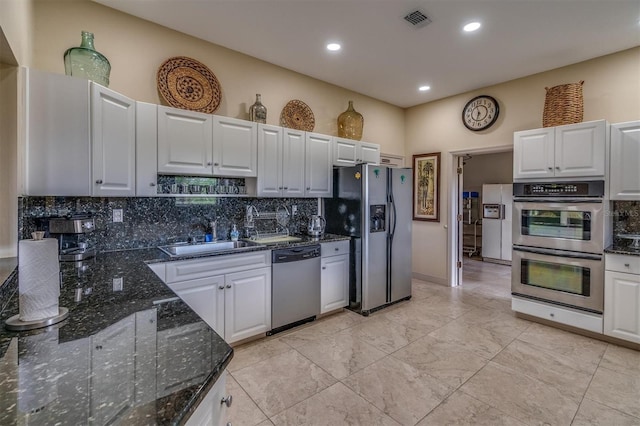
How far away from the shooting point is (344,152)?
3.99m

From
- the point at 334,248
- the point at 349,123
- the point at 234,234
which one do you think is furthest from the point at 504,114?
the point at 234,234

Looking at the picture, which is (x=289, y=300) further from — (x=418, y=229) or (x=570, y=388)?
(x=418, y=229)

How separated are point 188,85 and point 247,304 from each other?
7.16ft

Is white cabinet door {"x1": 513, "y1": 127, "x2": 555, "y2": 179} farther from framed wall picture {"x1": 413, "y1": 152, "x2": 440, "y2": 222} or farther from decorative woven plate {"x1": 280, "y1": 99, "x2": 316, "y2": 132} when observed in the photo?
decorative woven plate {"x1": 280, "y1": 99, "x2": 316, "y2": 132}

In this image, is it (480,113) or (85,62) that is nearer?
(85,62)

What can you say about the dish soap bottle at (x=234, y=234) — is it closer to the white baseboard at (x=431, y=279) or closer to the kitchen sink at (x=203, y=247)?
the kitchen sink at (x=203, y=247)

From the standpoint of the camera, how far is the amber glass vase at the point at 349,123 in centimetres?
423

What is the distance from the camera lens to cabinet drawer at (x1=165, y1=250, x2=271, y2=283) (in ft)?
Answer: 7.91

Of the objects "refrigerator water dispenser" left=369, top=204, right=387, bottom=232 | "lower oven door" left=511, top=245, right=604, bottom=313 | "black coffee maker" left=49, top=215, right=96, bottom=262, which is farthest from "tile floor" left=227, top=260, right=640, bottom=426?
"black coffee maker" left=49, top=215, right=96, bottom=262

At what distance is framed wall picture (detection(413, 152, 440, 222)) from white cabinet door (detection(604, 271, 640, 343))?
2.24 m

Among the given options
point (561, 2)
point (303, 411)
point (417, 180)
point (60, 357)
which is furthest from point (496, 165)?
point (60, 357)

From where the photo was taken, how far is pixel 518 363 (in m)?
2.59

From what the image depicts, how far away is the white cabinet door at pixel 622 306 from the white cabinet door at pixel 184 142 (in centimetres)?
393

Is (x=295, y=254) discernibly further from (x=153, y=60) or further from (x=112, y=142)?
(x=153, y=60)
